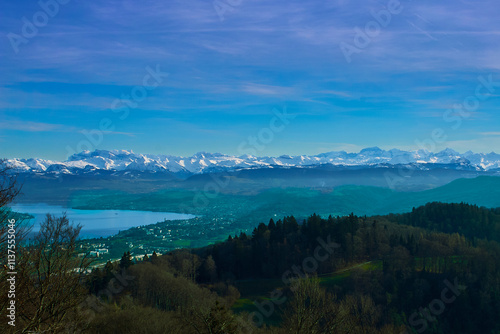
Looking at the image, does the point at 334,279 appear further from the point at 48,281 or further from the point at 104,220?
the point at 104,220

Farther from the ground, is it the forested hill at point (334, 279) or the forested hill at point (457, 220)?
the forested hill at point (457, 220)

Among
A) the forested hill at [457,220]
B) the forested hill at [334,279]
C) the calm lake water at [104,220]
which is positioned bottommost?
the forested hill at [334,279]

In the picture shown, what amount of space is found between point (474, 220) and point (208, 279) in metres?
46.0

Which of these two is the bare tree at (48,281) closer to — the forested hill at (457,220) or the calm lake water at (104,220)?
the forested hill at (457,220)

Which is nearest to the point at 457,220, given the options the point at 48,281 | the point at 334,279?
the point at 334,279

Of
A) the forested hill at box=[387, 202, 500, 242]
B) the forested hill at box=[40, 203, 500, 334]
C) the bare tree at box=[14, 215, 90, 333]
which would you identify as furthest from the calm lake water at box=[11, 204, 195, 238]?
the bare tree at box=[14, 215, 90, 333]

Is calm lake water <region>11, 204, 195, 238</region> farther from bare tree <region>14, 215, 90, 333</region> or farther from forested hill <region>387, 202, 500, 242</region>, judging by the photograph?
bare tree <region>14, 215, 90, 333</region>

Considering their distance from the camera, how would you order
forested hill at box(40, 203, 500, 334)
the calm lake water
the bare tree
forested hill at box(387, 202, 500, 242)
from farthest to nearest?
the calm lake water, forested hill at box(387, 202, 500, 242), forested hill at box(40, 203, 500, 334), the bare tree

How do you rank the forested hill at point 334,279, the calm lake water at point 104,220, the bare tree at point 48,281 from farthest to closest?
the calm lake water at point 104,220 < the forested hill at point 334,279 < the bare tree at point 48,281

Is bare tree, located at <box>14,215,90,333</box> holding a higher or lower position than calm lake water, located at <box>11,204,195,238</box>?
lower

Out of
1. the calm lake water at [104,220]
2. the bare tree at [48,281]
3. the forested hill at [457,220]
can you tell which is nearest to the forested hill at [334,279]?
the forested hill at [457,220]

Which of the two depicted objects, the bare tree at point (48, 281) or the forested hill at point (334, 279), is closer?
the bare tree at point (48, 281)

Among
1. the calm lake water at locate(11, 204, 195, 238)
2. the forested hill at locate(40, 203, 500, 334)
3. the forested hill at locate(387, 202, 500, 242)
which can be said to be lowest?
the forested hill at locate(40, 203, 500, 334)

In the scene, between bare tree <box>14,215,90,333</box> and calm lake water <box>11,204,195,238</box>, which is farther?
calm lake water <box>11,204,195,238</box>
